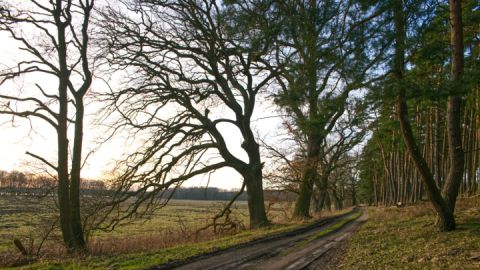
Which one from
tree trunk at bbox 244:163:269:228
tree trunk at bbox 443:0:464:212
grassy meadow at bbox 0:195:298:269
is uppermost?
tree trunk at bbox 443:0:464:212

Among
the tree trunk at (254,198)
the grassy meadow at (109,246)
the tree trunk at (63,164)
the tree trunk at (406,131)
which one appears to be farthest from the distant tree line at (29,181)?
the tree trunk at (406,131)

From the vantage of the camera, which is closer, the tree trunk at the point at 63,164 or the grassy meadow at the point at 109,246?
the grassy meadow at the point at 109,246

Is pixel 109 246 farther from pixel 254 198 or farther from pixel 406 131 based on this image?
pixel 406 131

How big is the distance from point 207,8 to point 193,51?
7.50 feet

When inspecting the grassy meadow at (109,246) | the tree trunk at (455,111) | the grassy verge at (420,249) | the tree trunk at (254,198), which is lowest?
the grassy meadow at (109,246)

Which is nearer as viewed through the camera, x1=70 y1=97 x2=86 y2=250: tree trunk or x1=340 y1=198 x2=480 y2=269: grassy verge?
x1=340 y1=198 x2=480 y2=269: grassy verge

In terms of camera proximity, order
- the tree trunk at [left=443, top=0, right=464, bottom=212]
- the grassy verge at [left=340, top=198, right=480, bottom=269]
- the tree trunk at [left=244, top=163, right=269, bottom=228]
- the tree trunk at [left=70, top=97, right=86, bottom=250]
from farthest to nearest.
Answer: the tree trunk at [left=244, top=163, right=269, bottom=228] < the tree trunk at [left=70, top=97, right=86, bottom=250] < the tree trunk at [left=443, top=0, right=464, bottom=212] < the grassy verge at [left=340, top=198, right=480, bottom=269]

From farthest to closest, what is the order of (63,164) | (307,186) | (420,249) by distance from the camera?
(307,186)
(63,164)
(420,249)

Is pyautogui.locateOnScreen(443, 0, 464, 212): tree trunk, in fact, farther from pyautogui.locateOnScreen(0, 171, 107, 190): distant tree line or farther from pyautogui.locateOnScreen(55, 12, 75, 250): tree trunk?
pyautogui.locateOnScreen(0, 171, 107, 190): distant tree line

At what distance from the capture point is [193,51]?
1672 cm

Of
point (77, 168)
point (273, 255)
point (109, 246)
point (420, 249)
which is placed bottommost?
point (109, 246)

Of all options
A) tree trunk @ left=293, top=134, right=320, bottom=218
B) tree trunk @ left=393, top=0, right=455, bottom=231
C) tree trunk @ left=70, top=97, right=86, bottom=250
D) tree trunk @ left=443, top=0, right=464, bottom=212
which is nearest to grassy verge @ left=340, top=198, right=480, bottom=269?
tree trunk @ left=393, top=0, right=455, bottom=231

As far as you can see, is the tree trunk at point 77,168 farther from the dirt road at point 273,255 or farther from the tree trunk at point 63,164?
the dirt road at point 273,255

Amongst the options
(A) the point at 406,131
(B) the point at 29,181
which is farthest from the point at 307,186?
(B) the point at 29,181
